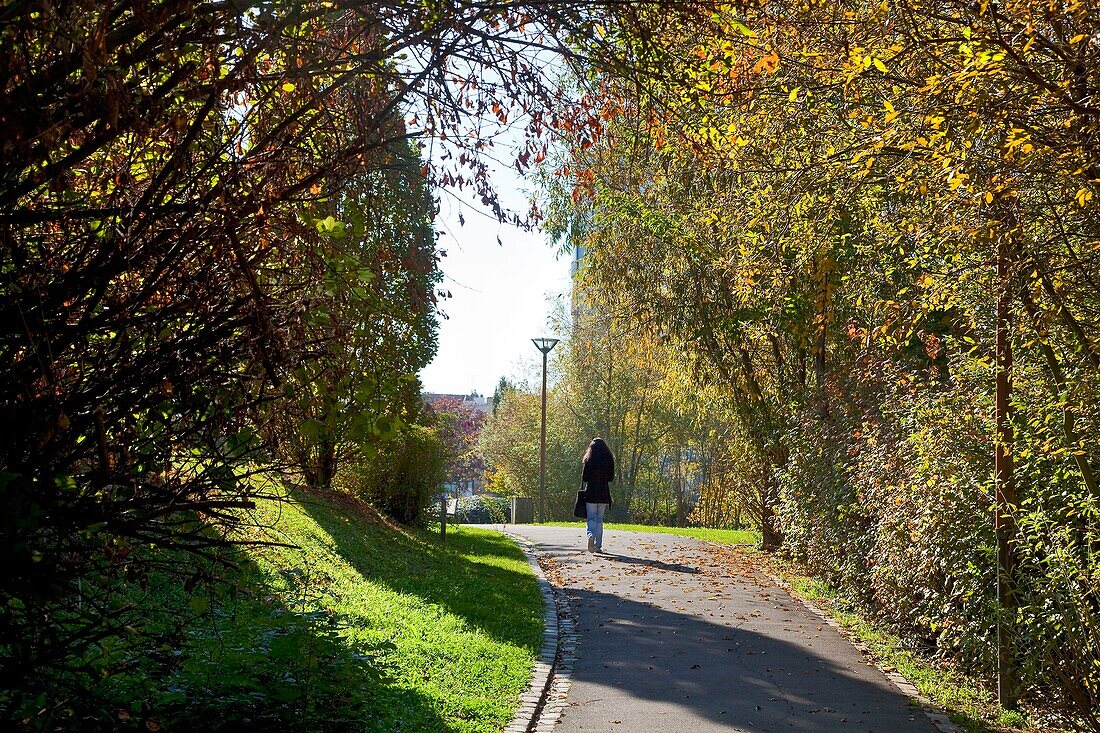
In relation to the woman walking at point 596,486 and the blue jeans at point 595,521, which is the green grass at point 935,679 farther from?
the blue jeans at point 595,521

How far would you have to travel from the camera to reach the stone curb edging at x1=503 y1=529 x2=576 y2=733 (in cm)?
750

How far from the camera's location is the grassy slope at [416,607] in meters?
7.42

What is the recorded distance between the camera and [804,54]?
6965mm

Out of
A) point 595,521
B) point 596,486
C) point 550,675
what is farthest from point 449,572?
point 550,675

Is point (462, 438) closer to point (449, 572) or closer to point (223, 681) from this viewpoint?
point (449, 572)

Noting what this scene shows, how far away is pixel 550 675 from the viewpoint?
9.09 metres

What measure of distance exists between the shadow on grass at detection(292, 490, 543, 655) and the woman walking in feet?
4.97

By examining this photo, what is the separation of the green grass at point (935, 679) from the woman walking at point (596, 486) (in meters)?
6.52

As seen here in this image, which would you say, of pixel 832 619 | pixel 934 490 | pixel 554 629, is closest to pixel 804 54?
pixel 934 490

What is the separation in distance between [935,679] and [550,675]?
3321 mm

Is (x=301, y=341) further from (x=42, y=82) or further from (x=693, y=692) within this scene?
(x=693, y=692)

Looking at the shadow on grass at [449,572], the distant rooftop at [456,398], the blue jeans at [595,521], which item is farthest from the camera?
the distant rooftop at [456,398]

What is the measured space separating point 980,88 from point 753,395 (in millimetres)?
12658

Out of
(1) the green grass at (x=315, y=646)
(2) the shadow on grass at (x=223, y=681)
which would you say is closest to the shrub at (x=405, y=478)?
(1) the green grass at (x=315, y=646)
